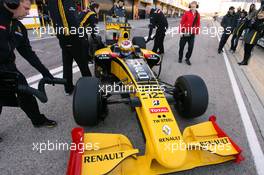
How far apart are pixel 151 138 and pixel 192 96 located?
1033mm

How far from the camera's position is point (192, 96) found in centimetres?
292

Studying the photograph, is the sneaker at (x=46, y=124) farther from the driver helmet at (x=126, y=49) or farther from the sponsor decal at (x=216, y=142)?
the sponsor decal at (x=216, y=142)

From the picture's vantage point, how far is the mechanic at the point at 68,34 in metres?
3.39

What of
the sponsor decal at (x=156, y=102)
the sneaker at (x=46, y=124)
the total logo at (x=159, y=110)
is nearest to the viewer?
the total logo at (x=159, y=110)

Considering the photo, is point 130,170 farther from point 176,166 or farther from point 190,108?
point 190,108

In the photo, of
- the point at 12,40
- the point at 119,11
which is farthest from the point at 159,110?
the point at 119,11

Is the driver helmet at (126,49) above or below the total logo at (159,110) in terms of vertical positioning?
above

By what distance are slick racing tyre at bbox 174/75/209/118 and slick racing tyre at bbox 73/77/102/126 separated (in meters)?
1.21

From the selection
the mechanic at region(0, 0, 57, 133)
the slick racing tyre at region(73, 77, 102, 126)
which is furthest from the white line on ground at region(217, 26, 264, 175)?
the mechanic at region(0, 0, 57, 133)

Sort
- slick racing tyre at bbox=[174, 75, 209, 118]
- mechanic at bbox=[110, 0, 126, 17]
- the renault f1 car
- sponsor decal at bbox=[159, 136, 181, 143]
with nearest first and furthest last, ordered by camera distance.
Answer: the renault f1 car → sponsor decal at bbox=[159, 136, 181, 143] → slick racing tyre at bbox=[174, 75, 209, 118] → mechanic at bbox=[110, 0, 126, 17]

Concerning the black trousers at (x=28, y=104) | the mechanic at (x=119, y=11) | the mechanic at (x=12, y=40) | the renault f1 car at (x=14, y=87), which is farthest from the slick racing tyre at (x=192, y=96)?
the mechanic at (x=119, y=11)

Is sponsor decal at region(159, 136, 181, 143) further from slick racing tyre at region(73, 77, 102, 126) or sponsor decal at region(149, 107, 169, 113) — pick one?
slick racing tyre at region(73, 77, 102, 126)

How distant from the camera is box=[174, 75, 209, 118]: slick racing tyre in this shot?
2.94 metres

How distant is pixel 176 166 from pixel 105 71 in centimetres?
279
